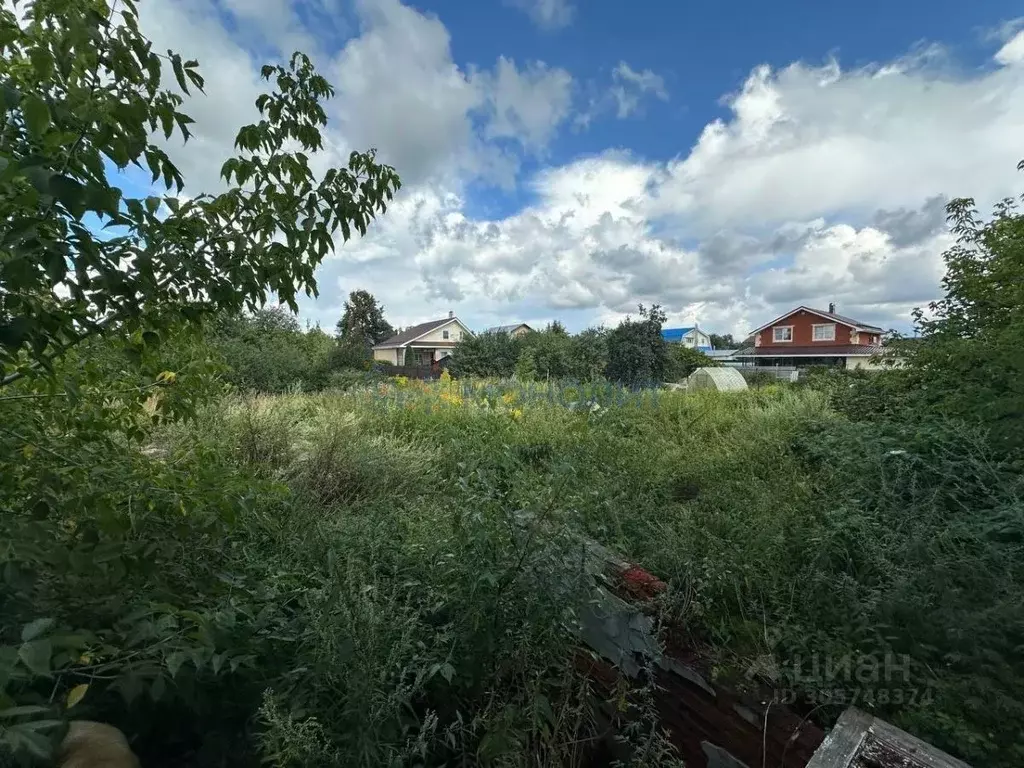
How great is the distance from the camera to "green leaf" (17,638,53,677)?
85cm

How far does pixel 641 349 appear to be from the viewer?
17828 mm

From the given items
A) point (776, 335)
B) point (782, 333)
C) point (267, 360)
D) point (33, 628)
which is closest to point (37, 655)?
point (33, 628)

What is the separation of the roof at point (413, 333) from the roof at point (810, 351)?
27.1m

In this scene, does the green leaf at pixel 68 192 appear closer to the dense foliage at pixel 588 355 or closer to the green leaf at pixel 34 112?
the green leaf at pixel 34 112

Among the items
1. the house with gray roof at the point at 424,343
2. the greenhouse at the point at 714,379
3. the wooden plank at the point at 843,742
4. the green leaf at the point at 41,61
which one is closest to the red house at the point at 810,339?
the greenhouse at the point at 714,379

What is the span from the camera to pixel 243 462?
14.3 feet

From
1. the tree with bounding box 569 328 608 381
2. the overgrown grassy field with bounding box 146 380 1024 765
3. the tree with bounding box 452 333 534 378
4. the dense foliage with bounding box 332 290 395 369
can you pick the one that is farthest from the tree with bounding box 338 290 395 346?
the overgrown grassy field with bounding box 146 380 1024 765

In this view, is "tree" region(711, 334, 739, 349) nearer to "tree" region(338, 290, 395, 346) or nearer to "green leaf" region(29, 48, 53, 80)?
"tree" region(338, 290, 395, 346)

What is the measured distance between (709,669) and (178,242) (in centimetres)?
250

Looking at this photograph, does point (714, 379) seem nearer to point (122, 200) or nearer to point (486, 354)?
point (122, 200)

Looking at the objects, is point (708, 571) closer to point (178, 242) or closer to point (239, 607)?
point (239, 607)

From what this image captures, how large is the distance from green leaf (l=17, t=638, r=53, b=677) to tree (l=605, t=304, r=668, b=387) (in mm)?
17093

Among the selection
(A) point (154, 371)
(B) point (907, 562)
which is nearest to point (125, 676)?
(A) point (154, 371)

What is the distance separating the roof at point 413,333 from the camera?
46.2m
